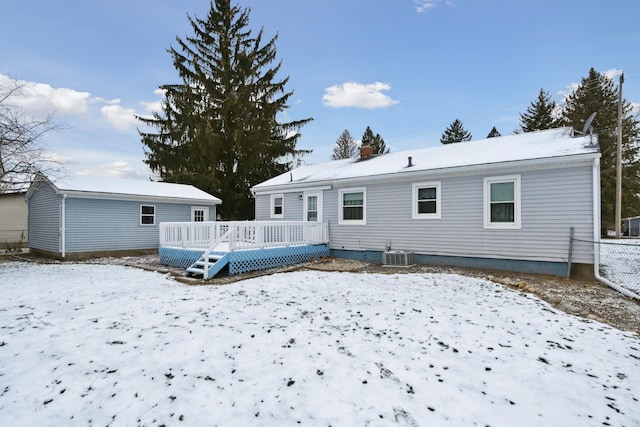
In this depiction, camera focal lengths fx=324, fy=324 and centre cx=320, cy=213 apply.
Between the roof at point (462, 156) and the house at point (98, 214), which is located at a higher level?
the roof at point (462, 156)

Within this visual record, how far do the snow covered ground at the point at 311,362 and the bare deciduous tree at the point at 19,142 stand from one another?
771 centimetres

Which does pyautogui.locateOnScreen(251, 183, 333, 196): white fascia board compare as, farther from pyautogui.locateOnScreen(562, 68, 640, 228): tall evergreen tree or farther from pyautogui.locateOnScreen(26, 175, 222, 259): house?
pyautogui.locateOnScreen(562, 68, 640, 228): tall evergreen tree

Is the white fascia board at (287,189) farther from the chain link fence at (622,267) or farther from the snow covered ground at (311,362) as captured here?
the chain link fence at (622,267)

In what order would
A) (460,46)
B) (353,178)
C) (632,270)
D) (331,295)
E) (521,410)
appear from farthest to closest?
(460,46)
(353,178)
(632,270)
(331,295)
(521,410)

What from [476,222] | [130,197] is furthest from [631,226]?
[130,197]

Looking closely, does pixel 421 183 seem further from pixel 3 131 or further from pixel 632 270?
pixel 3 131

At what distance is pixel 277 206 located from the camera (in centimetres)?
1447

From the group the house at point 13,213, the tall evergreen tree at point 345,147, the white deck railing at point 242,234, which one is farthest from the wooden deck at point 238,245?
the tall evergreen tree at point 345,147

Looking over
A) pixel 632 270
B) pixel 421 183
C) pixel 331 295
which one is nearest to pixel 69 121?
pixel 331 295

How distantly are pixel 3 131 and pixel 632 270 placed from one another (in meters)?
20.2

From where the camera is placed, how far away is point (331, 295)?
21.0 feet

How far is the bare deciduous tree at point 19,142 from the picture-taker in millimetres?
10680

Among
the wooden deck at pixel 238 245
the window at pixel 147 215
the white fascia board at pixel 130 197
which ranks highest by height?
the white fascia board at pixel 130 197

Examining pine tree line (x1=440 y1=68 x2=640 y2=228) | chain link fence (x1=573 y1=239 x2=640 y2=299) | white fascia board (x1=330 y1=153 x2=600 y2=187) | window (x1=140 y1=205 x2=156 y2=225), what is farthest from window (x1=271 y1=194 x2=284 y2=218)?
pine tree line (x1=440 y1=68 x2=640 y2=228)
